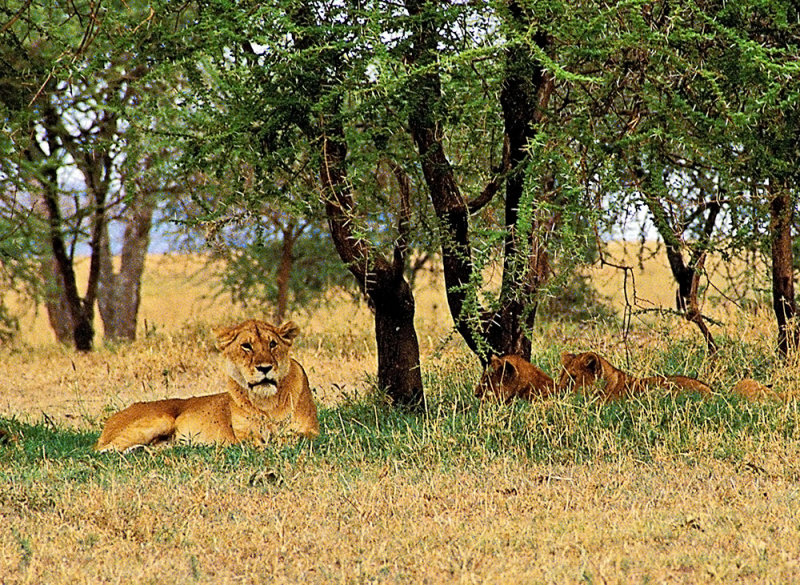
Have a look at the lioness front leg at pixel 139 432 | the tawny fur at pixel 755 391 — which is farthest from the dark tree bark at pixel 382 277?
the tawny fur at pixel 755 391

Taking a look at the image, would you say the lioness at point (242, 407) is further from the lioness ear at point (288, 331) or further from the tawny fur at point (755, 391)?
the tawny fur at point (755, 391)

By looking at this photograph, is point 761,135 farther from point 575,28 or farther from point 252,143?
point 252,143

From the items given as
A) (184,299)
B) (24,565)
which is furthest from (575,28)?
(184,299)

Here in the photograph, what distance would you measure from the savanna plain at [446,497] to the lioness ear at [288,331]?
759 millimetres

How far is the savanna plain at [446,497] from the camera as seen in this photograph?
5141 millimetres

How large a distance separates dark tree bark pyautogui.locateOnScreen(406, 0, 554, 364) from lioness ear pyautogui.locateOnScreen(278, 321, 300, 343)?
4.12 ft

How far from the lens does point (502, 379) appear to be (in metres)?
8.59

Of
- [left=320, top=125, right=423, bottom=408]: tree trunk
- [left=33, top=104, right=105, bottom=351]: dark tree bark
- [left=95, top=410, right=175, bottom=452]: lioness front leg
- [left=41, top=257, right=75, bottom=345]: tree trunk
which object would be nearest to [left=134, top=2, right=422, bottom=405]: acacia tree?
[left=320, top=125, right=423, bottom=408]: tree trunk

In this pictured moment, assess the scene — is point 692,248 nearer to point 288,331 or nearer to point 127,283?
point 288,331

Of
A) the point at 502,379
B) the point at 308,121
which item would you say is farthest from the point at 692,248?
the point at 308,121

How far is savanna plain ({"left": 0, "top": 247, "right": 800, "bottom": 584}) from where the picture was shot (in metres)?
5.14

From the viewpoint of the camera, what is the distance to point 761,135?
8.38m

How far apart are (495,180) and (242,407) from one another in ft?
9.01

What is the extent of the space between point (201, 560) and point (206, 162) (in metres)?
4.79
